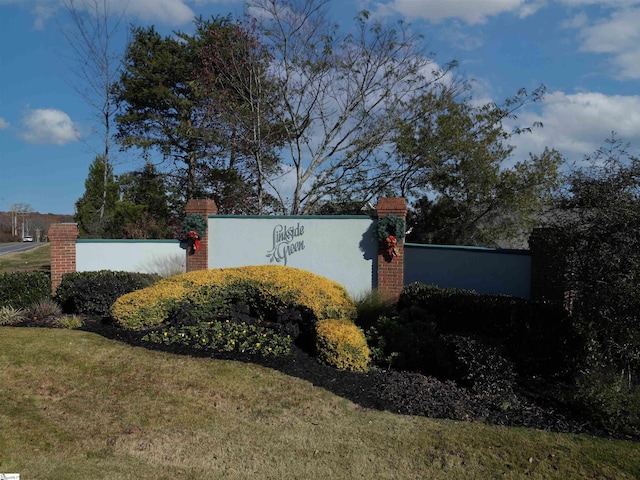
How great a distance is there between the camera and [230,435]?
450 cm

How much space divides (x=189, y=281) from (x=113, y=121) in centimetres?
1362

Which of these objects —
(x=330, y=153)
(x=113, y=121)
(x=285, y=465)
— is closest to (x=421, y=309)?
(x=285, y=465)

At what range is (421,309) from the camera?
7766mm

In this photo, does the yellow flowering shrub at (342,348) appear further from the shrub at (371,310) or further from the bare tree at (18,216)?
the bare tree at (18,216)

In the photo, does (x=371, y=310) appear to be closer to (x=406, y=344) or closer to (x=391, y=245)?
(x=406, y=344)

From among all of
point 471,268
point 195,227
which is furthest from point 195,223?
point 471,268

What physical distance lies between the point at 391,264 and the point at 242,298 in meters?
3.30

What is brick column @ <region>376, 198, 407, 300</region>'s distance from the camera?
964 centimetres

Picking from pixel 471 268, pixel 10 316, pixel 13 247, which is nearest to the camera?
pixel 10 316

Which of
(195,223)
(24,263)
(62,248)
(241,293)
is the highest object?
(195,223)

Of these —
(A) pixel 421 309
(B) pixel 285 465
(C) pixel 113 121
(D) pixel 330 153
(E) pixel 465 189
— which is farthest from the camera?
(C) pixel 113 121

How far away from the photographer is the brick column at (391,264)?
9.64 meters

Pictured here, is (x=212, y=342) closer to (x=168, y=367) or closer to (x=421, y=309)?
(x=168, y=367)

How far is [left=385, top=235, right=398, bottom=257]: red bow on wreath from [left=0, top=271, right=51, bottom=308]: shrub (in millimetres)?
6723
